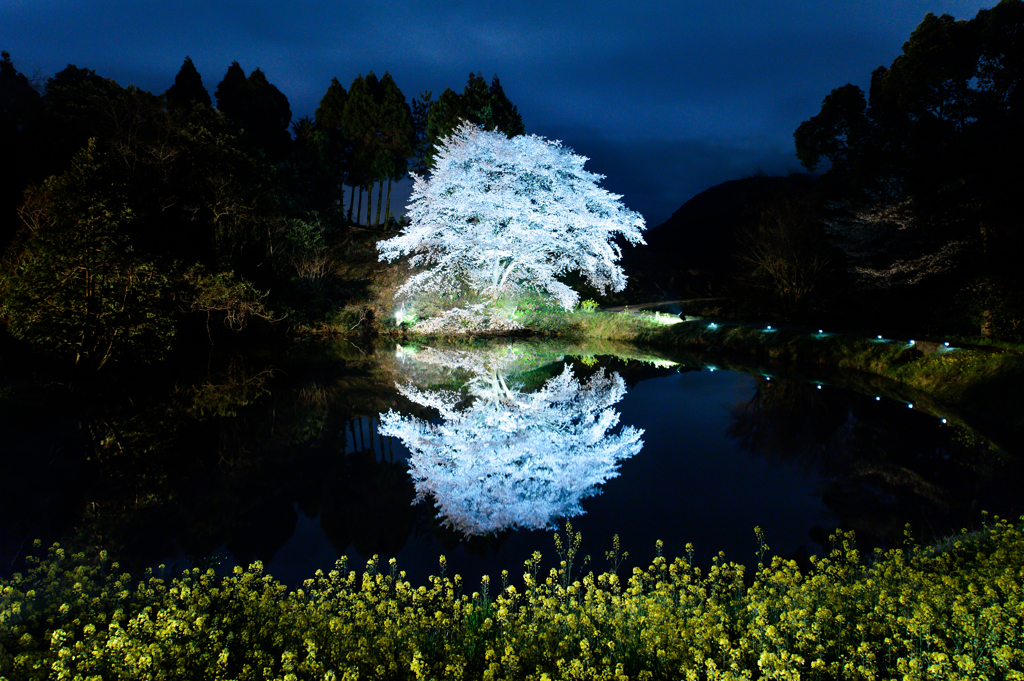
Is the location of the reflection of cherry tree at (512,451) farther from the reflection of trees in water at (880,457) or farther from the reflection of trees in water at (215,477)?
the reflection of trees in water at (880,457)

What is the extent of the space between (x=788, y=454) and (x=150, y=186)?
1902cm

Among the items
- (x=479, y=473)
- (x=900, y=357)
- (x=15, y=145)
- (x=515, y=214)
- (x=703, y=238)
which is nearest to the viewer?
(x=479, y=473)

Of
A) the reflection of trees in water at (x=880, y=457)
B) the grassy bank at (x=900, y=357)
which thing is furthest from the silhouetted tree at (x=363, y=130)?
the reflection of trees in water at (x=880, y=457)

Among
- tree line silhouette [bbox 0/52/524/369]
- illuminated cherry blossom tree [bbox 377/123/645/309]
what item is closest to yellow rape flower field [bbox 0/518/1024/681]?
tree line silhouette [bbox 0/52/524/369]

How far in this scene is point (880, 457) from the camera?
8398 mm

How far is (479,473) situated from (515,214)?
49.8ft

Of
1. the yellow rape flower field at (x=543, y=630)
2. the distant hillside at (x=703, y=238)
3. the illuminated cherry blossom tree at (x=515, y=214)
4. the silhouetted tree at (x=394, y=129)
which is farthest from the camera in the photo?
the silhouetted tree at (x=394, y=129)

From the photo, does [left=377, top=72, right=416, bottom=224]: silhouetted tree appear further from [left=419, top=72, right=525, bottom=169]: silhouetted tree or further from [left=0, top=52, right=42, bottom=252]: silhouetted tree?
[left=0, top=52, right=42, bottom=252]: silhouetted tree

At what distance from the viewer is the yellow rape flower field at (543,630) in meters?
3.01

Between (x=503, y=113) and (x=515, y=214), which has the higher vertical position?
(x=503, y=113)

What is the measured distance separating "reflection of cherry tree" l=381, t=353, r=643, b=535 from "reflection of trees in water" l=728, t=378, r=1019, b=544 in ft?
8.62

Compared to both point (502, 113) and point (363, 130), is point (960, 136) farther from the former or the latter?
point (363, 130)

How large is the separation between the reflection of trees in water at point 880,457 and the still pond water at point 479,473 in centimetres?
4

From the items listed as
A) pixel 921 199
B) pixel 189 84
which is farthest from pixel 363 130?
pixel 921 199
